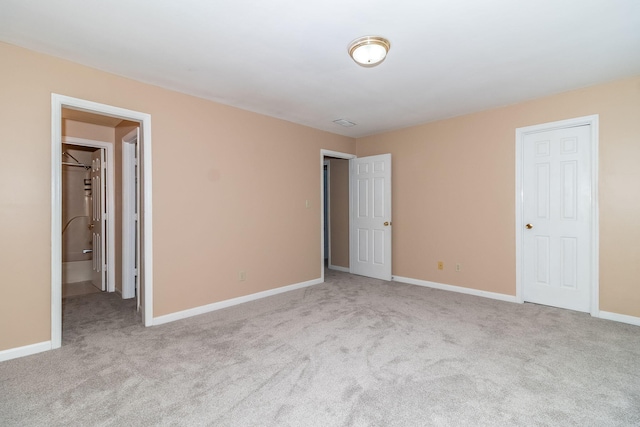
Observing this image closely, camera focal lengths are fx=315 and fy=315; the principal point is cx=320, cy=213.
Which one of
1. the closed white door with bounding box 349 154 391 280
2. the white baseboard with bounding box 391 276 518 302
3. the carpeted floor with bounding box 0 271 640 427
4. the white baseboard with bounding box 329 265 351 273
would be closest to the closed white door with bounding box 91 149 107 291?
the carpeted floor with bounding box 0 271 640 427

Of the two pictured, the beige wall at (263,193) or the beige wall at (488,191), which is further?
the beige wall at (488,191)

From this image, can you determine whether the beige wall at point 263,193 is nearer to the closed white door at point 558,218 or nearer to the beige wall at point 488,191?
the beige wall at point 488,191

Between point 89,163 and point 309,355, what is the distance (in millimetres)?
5735

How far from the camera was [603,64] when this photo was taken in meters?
2.86

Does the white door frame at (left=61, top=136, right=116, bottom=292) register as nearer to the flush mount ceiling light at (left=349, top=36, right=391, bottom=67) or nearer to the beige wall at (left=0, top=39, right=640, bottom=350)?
the beige wall at (left=0, top=39, right=640, bottom=350)

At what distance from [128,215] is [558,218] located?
5451 millimetres

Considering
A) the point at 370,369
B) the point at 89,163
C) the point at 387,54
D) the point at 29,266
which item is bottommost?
the point at 370,369

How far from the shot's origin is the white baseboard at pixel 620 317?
3160 millimetres

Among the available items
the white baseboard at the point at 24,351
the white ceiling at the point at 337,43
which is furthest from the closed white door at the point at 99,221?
the white ceiling at the point at 337,43

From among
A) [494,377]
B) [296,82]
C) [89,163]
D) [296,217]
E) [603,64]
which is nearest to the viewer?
[494,377]

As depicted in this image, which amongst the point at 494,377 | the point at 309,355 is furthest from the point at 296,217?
the point at 494,377

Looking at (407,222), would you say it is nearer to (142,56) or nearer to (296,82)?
(296,82)

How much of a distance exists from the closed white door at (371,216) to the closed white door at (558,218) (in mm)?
1910

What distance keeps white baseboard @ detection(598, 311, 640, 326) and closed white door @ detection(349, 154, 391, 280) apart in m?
2.59
